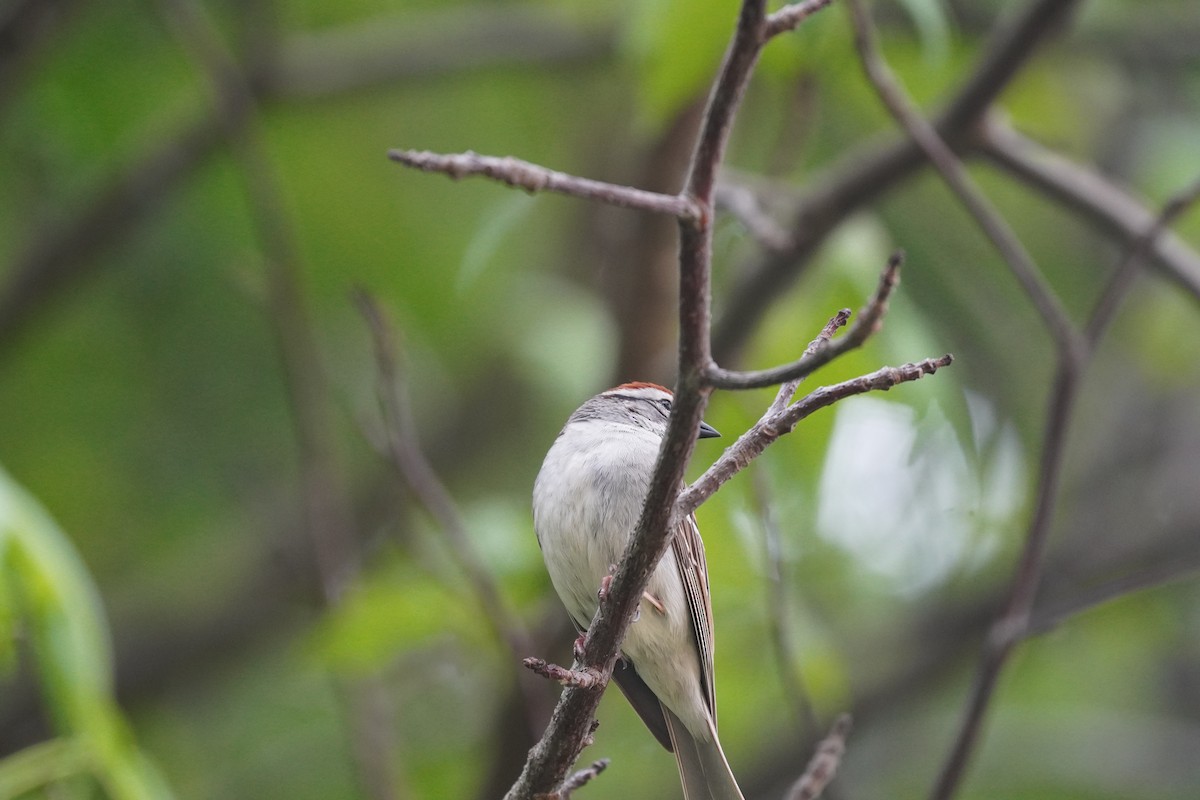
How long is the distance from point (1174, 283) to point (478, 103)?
13.9 ft

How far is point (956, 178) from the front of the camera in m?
4.85

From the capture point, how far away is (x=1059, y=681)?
27.7 ft

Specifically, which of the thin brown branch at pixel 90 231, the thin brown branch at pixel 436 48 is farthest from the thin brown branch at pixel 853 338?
the thin brown branch at pixel 436 48

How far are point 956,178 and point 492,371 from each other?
394 cm

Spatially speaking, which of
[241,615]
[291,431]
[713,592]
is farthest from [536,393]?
[713,592]

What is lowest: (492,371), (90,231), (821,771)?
(821,771)

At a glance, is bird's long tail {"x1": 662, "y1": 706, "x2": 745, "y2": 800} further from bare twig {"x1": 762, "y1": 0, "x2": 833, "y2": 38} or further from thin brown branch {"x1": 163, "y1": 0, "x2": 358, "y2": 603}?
bare twig {"x1": 762, "y1": 0, "x2": 833, "y2": 38}

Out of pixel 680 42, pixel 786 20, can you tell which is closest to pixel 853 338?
pixel 786 20

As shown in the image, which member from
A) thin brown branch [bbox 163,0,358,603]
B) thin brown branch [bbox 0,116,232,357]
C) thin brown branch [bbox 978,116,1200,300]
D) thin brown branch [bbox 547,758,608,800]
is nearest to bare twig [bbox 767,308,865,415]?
thin brown branch [bbox 547,758,608,800]

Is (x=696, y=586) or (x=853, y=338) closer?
(x=853, y=338)

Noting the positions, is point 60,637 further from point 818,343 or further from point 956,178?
point 956,178

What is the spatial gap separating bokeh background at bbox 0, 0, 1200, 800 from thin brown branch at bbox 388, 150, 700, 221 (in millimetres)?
3282

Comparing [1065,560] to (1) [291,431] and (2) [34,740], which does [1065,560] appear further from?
(2) [34,740]

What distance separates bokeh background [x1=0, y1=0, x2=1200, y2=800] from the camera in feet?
18.6
